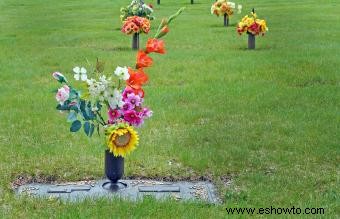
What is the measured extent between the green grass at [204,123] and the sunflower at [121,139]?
502mm

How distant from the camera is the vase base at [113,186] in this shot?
656 cm

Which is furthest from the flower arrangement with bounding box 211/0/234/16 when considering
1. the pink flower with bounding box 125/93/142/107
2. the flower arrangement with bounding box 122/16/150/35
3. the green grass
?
the pink flower with bounding box 125/93/142/107

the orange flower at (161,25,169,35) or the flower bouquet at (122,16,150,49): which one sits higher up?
the orange flower at (161,25,169,35)

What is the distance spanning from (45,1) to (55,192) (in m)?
33.5

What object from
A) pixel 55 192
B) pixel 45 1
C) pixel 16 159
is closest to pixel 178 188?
pixel 55 192

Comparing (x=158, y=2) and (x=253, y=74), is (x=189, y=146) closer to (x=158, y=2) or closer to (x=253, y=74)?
(x=253, y=74)

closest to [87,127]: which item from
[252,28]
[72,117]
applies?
[72,117]

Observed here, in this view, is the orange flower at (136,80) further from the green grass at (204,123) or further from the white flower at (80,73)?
the green grass at (204,123)

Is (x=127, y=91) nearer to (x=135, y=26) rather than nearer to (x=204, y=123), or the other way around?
(x=204, y=123)

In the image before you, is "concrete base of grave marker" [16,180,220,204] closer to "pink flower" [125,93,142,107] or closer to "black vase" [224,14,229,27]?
"pink flower" [125,93,142,107]

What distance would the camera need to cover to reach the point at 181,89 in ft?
38.2

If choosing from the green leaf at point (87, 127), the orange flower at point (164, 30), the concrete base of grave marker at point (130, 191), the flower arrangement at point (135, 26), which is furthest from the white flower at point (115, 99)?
the flower arrangement at point (135, 26)

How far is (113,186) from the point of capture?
660 centimetres

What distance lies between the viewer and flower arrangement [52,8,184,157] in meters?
6.20
